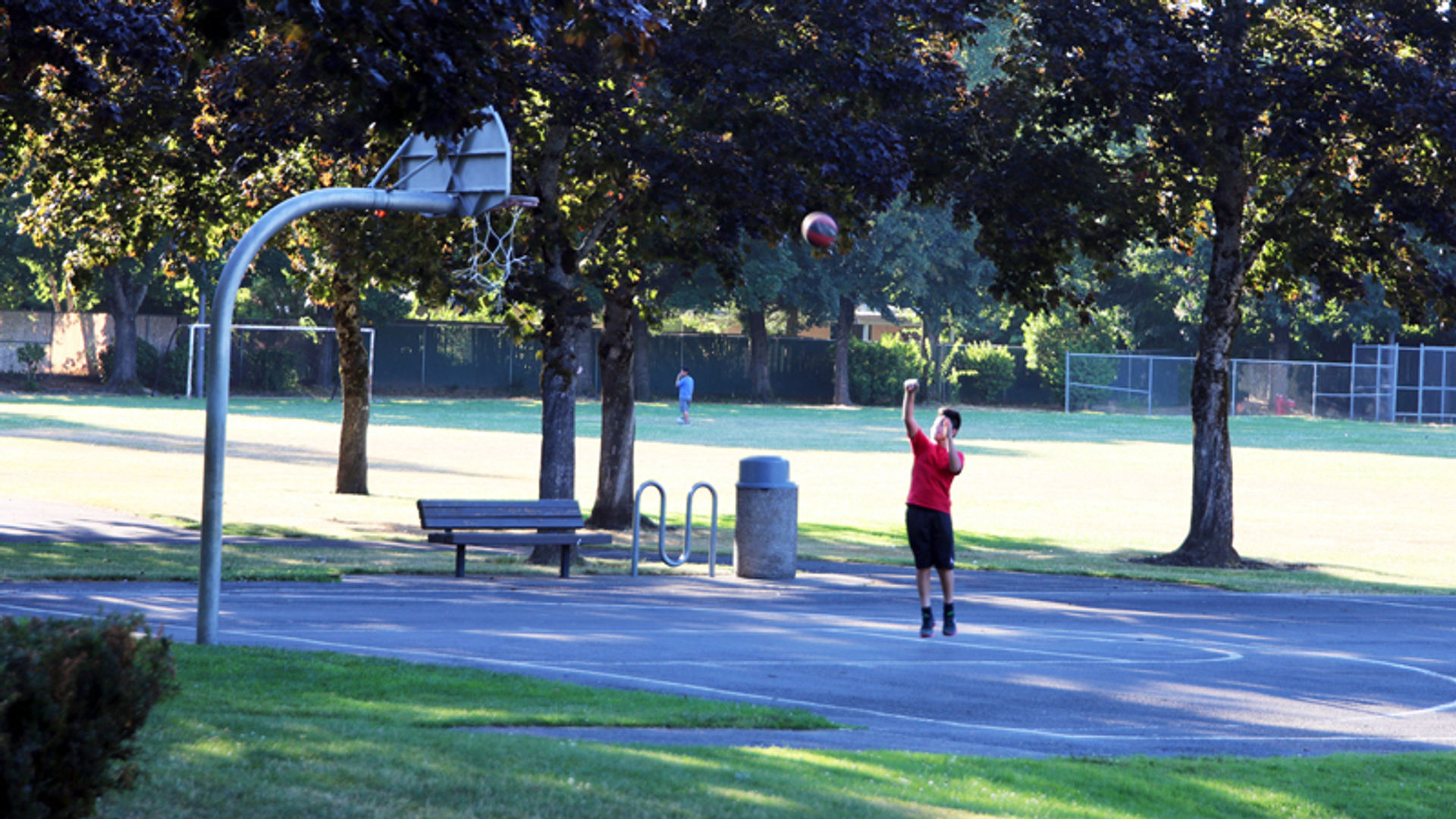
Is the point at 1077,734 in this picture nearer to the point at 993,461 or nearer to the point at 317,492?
the point at 317,492

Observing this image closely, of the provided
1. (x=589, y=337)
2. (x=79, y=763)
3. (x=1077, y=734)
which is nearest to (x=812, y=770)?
(x=1077, y=734)

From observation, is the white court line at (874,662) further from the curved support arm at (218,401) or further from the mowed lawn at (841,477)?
the mowed lawn at (841,477)

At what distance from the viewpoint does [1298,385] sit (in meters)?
68.2

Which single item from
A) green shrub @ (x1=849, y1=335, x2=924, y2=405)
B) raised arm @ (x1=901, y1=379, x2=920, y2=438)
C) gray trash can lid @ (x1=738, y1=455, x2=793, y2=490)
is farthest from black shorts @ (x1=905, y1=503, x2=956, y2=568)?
green shrub @ (x1=849, y1=335, x2=924, y2=405)

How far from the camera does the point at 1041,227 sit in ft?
58.2

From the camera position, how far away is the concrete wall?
5962 centimetres

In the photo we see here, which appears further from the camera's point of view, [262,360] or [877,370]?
[877,370]

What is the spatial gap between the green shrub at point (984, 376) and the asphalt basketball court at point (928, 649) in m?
57.1

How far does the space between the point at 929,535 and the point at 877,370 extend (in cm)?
5876

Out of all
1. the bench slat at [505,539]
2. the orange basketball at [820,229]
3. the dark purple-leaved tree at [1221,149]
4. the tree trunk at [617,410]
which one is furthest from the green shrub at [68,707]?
the tree trunk at [617,410]

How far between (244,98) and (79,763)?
11831 millimetres

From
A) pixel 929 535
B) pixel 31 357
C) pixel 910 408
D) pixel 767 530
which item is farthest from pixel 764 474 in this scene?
pixel 31 357

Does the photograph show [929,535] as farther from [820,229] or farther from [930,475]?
[820,229]

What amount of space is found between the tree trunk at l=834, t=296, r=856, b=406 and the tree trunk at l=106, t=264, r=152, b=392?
28933mm
